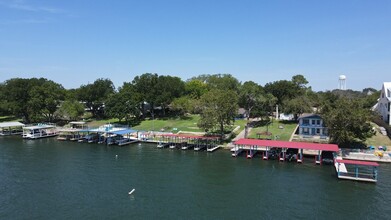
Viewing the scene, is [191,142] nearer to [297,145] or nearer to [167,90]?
[297,145]

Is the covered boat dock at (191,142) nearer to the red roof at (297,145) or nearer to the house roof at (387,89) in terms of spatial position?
the red roof at (297,145)

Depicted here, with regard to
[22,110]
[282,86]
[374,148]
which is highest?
[282,86]

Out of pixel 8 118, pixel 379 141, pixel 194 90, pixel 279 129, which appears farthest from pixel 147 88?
pixel 379 141

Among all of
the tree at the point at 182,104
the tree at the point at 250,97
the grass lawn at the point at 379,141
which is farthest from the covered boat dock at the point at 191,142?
the grass lawn at the point at 379,141

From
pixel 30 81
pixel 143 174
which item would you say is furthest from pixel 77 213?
pixel 30 81

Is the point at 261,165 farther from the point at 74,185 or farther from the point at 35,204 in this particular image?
the point at 35,204

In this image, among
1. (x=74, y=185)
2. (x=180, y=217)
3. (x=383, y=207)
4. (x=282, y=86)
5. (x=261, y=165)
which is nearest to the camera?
(x=180, y=217)
